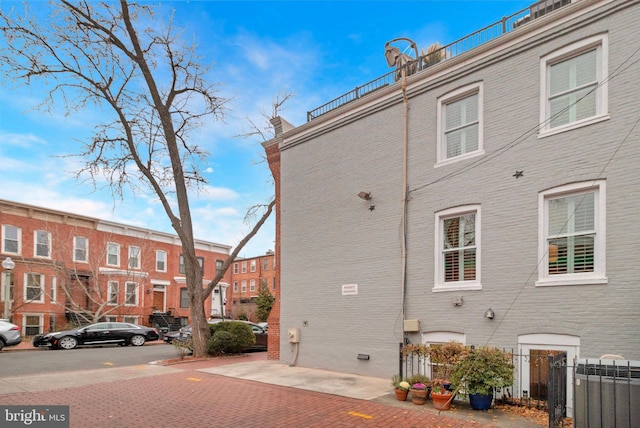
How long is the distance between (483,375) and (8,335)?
19477mm

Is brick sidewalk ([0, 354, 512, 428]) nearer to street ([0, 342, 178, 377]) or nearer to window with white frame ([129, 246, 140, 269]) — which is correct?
street ([0, 342, 178, 377])

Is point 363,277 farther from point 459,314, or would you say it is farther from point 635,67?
point 635,67

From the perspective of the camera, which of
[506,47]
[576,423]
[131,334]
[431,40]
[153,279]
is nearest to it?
[576,423]

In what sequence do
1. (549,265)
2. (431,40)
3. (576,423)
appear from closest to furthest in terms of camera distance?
(576,423), (549,265), (431,40)

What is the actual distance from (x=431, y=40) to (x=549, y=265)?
9.15 meters

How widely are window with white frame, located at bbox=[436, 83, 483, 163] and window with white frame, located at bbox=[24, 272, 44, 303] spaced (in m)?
25.5

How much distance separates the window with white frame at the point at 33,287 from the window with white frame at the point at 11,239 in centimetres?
167

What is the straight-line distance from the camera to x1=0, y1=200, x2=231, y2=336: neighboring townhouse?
85.7 ft

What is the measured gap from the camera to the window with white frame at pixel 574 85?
26.4ft

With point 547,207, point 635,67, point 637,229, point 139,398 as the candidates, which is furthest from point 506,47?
point 139,398

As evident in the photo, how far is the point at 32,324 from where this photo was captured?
26375 millimetres

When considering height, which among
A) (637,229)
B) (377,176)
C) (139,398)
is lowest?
(139,398)

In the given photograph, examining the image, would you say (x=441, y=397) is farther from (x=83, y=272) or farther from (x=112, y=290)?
(x=112, y=290)

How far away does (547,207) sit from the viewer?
8523 millimetres
